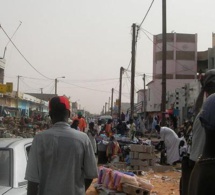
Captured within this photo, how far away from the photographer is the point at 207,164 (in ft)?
7.08

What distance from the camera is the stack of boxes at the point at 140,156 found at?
42.4ft

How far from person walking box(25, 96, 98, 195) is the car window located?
131 centimetres

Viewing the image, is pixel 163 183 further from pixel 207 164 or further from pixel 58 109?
pixel 207 164

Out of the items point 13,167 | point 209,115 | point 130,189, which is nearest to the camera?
point 209,115

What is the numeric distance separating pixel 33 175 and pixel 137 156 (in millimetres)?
10213

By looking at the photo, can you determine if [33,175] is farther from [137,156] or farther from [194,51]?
[194,51]

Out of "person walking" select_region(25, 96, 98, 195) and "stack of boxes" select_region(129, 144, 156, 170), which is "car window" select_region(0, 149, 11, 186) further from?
"stack of boxes" select_region(129, 144, 156, 170)

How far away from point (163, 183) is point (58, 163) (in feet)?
26.3

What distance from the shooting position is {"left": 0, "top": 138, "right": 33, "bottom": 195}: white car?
4.11 metres

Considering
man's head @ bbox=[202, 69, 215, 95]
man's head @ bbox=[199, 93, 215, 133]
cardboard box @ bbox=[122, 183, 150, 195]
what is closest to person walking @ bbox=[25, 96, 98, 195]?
man's head @ bbox=[202, 69, 215, 95]

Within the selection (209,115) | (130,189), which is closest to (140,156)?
(130,189)

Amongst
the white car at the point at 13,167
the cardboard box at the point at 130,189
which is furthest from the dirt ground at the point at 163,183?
the white car at the point at 13,167

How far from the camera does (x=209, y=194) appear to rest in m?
2.12

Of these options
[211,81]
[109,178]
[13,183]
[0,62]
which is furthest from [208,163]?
[0,62]
